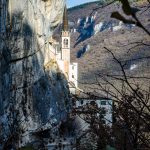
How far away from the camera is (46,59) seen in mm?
41938

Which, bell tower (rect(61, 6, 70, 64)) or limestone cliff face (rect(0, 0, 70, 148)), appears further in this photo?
bell tower (rect(61, 6, 70, 64))

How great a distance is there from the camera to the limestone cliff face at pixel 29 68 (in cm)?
2994

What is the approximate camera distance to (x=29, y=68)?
34906mm

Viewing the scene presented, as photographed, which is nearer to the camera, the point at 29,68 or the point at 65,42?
the point at 29,68

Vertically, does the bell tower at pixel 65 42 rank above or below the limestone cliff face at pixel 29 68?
above

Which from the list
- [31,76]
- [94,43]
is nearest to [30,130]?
[31,76]

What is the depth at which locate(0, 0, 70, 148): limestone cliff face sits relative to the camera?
98.2 feet

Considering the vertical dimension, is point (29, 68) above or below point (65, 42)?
below

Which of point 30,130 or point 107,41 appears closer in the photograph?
point 30,130

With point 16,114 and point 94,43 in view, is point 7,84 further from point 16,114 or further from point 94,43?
point 94,43

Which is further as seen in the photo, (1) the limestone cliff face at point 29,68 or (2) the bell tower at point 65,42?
(2) the bell tower at point 65,42

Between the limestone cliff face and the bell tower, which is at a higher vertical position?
the bell tower

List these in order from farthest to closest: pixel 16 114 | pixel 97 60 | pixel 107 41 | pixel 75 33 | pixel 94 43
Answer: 1. pixel 75 33
2. pixel 94 43
3. pixel 107 41
4. pixel 97 60
5. pixel 16 114

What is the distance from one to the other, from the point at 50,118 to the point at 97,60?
77630 mm
